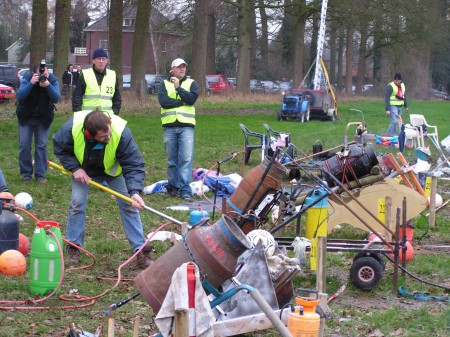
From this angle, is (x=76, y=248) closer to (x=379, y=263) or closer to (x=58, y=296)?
(x=58, y=296)

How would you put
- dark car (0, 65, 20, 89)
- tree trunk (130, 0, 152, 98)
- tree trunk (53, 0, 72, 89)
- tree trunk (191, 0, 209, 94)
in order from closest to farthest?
tree trunk (53, 0, 72, 89) → tree trunk (130, 0, 152, 98) → tree trunk (191, 0, 209, 94) → dark car (0, 65, 20, 89)

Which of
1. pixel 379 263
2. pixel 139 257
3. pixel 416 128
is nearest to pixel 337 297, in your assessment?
pixel 379 263

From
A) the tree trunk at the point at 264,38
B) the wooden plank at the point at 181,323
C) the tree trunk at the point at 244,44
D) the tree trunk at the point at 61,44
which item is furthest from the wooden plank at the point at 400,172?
the tree trunk at the point at 264,38

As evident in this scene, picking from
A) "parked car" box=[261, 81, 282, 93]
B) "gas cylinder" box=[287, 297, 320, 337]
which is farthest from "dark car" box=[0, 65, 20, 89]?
"gas cylinder" box=[287, 297, 320, 337]

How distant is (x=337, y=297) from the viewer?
7070mm

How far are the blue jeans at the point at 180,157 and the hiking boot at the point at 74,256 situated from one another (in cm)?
405

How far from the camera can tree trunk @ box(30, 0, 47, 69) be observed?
22.3 meters

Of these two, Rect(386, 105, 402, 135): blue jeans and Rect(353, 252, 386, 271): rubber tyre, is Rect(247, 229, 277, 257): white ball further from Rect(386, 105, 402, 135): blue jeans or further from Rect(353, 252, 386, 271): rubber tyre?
Rect(386, 105, 402, 135): blue jeans

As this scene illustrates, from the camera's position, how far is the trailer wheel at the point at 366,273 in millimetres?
7238

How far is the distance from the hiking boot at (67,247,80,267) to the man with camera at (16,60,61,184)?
4376 mm

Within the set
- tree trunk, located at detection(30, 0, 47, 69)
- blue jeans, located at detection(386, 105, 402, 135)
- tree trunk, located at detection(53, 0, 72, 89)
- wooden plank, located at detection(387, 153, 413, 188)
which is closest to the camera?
wooden plank, located at detection(387, 153, 413, 188)

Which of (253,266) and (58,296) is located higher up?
(253,266)

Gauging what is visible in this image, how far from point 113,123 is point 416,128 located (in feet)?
36.5

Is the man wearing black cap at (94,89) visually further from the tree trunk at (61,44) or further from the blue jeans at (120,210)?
the tree trunk at (61,44)
